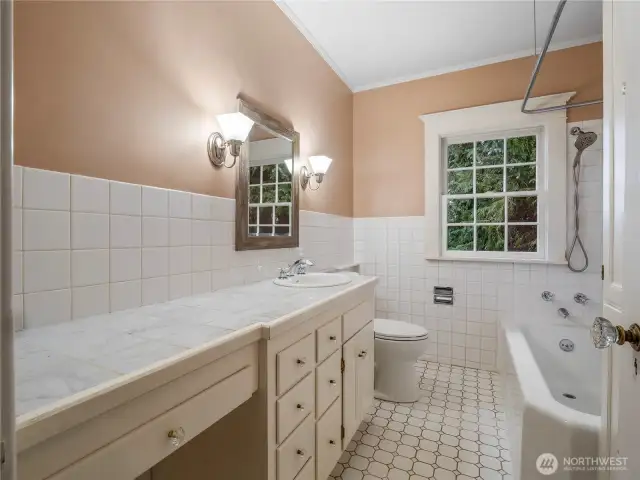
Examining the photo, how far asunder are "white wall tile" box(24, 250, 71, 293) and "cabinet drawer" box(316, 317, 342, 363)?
2.85 ft

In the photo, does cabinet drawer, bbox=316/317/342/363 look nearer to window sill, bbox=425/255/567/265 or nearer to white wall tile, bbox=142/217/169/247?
white wall tile, bbox=142/217/169/247

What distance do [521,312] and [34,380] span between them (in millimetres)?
2979

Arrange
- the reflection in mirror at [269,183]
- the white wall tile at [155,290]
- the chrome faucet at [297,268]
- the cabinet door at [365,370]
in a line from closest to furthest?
the white wall tile at [155,290] < the cabinet door at [365,370] < the reflection in mirror at [269,183] < the chrome faucet at [297,268]

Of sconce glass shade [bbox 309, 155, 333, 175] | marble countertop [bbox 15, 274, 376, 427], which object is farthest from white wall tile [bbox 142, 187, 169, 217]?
sconce glass shade [bbox 309, 155, 333, 175]

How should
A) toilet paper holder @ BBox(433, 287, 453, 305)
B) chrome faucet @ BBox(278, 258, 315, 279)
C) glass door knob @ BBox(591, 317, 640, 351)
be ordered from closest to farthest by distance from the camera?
glass door knob @ BBox(591, 317, 640, 351) < chrome faucet @ BBox(278, 258, 315, 279) < toilet paper holder @ BBox(433, 287, 453, 305)

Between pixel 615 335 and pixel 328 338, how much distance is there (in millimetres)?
924

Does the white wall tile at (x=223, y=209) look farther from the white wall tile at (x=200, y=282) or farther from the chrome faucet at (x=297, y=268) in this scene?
the chrome faucet at (x=297, y=268)

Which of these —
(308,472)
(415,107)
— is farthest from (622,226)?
(415,107)

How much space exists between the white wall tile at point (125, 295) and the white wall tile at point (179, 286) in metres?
0.14

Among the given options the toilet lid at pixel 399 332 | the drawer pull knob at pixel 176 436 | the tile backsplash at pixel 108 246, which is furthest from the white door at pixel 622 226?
the tile backsplash at pixel 108 246

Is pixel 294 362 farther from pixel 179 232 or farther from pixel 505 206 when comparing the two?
pixel 505 206

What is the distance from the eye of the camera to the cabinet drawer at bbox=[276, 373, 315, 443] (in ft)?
3.39

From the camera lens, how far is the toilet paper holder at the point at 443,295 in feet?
9.35

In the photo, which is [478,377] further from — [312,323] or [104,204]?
[104,204]
